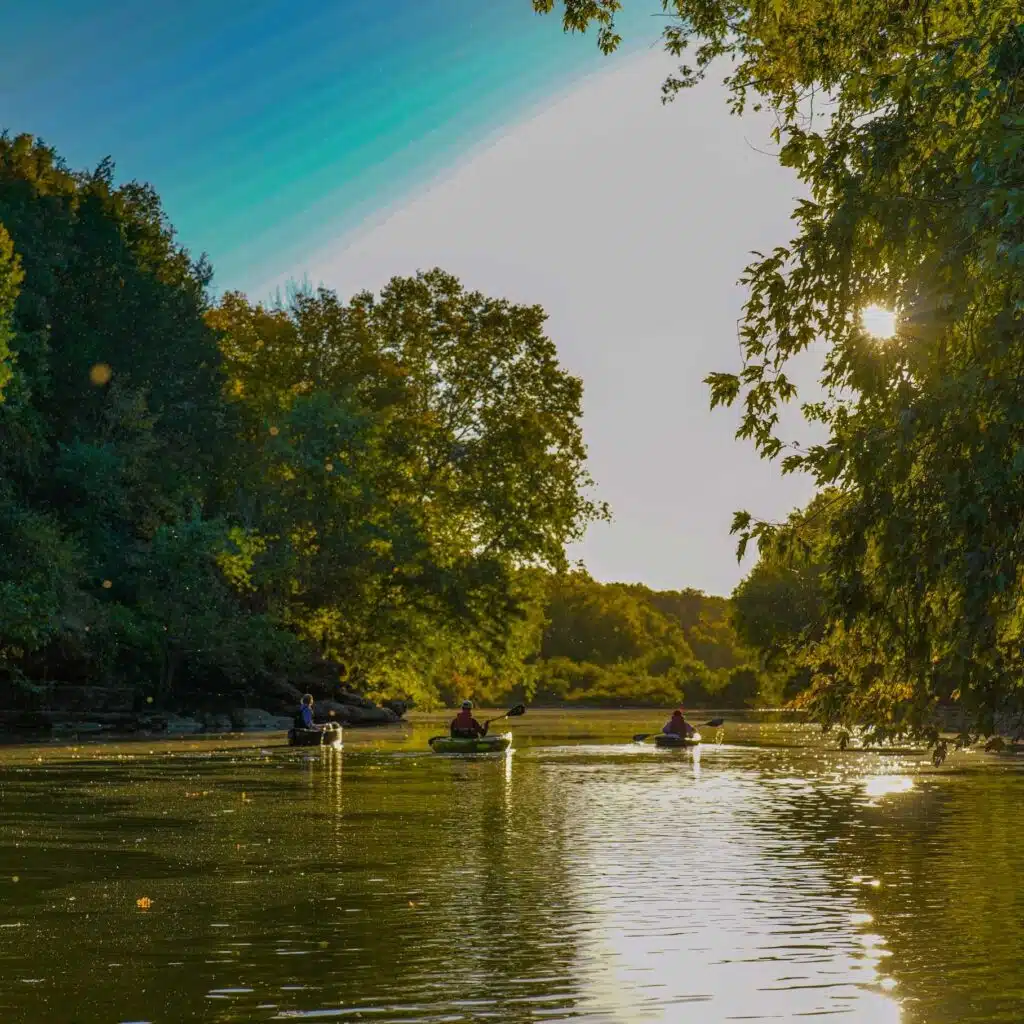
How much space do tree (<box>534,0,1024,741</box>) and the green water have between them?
2204 millimetres

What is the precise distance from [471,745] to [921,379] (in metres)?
37.1

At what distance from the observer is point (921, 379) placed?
12.5 metres

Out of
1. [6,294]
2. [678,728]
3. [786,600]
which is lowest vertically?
[678,728]

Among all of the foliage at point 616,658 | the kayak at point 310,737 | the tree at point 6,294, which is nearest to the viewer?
the tree at point 6,294

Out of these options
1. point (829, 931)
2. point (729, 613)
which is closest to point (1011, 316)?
point (829, 931)

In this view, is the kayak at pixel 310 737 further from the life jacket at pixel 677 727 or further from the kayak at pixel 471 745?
the life jacket at pixel 677 727

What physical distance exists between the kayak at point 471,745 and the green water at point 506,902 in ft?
41.4

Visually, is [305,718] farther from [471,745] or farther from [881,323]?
[881,323]

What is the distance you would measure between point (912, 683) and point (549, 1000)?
3.46 metres

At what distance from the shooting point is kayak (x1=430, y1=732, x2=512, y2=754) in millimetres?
48656

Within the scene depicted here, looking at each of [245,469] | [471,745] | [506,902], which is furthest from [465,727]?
[506,902]

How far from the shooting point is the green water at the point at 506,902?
41.3ft

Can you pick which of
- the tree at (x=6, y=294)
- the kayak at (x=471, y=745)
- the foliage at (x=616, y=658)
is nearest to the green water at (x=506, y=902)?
the kayak at (x=471, y=745)

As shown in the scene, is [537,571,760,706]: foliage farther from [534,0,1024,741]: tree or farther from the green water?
[534,0,1024,741]: tree
